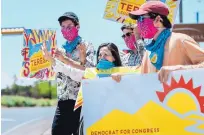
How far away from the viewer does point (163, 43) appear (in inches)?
122

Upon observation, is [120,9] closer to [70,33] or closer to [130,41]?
[130,41]

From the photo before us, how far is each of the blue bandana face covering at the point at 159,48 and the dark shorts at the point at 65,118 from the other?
1.65m

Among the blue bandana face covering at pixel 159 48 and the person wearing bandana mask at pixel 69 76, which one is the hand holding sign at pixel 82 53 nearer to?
the person wearing bandana mask at pixel 69 76

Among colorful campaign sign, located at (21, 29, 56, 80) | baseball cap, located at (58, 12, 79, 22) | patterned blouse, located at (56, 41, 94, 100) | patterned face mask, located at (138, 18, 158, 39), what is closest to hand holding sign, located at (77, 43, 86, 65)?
patterned blouse, located at (56, 41, 94, 100)

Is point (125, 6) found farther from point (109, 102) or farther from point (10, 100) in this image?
point (10, 100)

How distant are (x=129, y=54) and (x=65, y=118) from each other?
2.78ft

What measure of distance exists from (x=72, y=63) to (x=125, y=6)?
6.35 ft

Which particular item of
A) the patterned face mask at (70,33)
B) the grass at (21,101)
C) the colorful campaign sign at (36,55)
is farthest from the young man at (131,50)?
the grass at (21,101)

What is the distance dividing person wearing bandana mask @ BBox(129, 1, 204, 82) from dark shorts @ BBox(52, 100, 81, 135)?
156 cm

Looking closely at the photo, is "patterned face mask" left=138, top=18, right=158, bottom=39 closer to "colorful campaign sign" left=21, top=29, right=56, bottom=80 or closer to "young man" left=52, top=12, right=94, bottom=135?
"young man" left=52, top=12, right=94, bottom=135

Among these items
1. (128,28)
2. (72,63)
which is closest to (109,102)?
(72,63)

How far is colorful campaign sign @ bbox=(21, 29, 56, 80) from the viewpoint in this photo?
7.36m

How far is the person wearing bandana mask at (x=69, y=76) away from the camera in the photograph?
4.45 meters

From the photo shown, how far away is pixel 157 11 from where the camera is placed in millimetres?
3127
